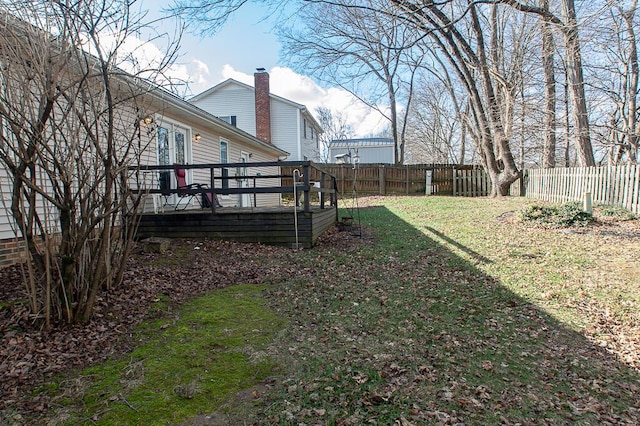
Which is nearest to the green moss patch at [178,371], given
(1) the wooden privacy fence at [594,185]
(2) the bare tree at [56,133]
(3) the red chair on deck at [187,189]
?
(2) the bare tree at [56,133]

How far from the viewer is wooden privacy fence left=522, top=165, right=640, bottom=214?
912 centimetres

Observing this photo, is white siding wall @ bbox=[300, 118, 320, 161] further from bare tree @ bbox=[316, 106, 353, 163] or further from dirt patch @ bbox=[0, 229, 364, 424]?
dirt patch @ bbox=[0, 229, 364, 424]

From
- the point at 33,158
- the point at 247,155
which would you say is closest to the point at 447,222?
the point at 247,155

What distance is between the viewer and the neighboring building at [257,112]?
70.4ft

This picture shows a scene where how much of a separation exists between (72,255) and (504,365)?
3802 millimetres

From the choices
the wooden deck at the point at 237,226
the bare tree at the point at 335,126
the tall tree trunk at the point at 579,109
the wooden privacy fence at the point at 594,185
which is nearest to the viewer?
the wooden deck at the point at 237,226

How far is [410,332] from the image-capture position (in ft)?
11.8

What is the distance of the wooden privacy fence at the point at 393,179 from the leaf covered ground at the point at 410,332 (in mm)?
13188

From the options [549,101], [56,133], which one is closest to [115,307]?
[56,133]

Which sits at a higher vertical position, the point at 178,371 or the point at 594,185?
the point at 594,185

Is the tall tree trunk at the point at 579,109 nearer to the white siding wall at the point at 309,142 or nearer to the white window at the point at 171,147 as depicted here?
the white window at the point at 171,147

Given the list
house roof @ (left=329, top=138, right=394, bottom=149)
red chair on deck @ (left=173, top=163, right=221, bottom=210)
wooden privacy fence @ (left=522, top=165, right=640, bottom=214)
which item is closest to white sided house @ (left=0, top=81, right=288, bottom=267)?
red chair on deck @ (left=173, top=163, right=221, bottom=210)

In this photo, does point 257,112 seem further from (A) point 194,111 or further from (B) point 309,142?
(A) point 194,111

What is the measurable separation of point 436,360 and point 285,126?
A: 2022 cm
